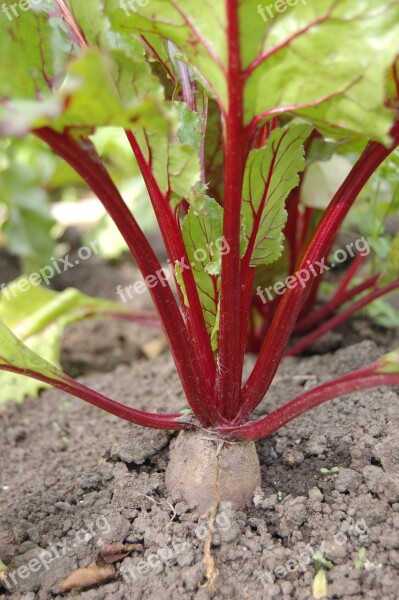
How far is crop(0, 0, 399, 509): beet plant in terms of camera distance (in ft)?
2.72

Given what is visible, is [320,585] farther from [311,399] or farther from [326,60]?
[326,60]

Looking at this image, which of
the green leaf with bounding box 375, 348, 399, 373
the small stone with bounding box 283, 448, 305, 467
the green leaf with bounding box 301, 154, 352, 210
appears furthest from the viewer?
the green leaf with bounding box 301, 154, 352, 210

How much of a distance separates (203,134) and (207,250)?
203 mm

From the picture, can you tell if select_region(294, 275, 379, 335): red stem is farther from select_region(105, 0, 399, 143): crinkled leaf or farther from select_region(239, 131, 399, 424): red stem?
select_region(105, 0, 399, 143): crinkled leaf

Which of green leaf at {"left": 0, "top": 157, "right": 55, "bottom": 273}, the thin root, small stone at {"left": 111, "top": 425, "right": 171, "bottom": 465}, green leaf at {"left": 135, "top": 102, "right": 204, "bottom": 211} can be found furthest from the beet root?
green leaf at {"left": 0, "top": 157, "right": 55, "bottom": 273}

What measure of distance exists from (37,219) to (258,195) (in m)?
1.67

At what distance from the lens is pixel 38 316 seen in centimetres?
189

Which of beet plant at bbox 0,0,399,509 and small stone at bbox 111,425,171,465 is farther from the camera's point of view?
small stone at bbox 111,425,171,465

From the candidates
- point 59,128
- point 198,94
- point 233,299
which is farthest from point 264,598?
point 198,94

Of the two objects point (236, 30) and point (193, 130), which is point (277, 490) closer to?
point (193, 130)

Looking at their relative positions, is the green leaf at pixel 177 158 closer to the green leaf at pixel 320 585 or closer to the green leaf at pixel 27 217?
the green leaf at pixel 320 585

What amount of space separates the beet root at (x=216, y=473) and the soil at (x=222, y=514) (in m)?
0.02

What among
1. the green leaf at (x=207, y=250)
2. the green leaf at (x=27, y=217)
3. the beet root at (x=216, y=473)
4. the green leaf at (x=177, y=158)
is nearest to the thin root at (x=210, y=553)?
the beet root at (x=216, y=473)

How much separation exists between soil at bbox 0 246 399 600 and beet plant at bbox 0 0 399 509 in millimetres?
75
